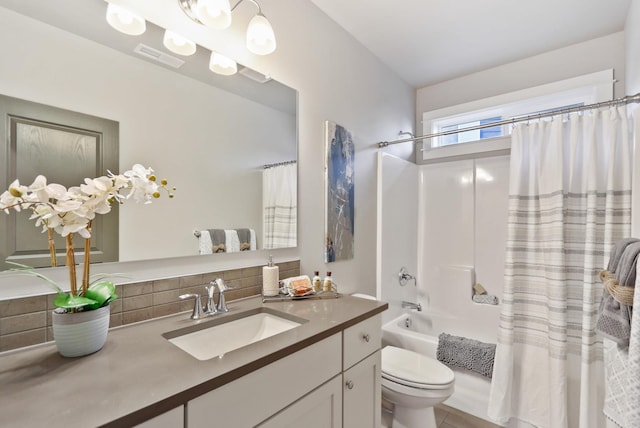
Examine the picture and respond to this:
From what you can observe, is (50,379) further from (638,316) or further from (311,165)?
(638,316)

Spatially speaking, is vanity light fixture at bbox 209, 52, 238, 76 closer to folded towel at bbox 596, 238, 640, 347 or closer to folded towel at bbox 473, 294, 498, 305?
folded towel at bbox 596, 238, 640, 347

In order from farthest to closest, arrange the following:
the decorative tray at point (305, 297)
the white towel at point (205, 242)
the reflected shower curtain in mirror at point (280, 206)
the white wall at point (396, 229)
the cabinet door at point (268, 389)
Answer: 1. the white wall at point (396, 229)
2. the reflected shower curtain in mirror at point (280, 206)
3. the decorative tray at point (305, 297)
4. the white towel at point (205, 242)
5. the cabinet door at point (268, 389)

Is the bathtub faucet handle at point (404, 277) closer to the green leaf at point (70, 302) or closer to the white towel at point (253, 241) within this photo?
the white towel at point (253, 241)

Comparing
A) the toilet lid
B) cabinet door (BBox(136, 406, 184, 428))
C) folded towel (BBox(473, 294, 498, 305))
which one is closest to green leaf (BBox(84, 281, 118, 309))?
cabinet door (BBox(136, 406, 184, 428))

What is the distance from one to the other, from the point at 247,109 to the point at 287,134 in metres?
0.25

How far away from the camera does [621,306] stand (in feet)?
3.19

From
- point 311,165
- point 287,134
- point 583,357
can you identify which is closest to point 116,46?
point 287,134

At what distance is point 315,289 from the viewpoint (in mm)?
1506

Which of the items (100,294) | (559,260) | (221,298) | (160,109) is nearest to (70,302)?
(100,294)

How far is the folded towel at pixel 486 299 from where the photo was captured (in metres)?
2.46

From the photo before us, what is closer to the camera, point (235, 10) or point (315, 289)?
point (235, 10)

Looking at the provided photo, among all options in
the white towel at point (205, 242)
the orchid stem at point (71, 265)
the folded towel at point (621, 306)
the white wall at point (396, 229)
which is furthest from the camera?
the white wall at point (396, 229)

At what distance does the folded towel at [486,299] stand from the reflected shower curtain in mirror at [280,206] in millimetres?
1777

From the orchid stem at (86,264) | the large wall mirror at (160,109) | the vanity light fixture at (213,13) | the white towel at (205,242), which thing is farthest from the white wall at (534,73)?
the orchid stem at (86,264)
